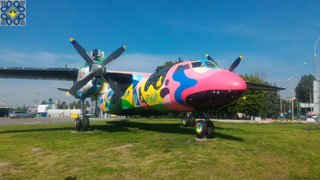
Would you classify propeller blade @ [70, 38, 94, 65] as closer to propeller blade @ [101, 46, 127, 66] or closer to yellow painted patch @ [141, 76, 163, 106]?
propeller blade @ [101, 46, 127, 66]

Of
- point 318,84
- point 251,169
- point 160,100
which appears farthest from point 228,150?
point 318,84

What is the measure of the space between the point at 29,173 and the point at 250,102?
42.8 meters

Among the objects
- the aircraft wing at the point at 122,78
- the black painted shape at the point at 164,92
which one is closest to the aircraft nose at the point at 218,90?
the black painted shape at the point at 164,92

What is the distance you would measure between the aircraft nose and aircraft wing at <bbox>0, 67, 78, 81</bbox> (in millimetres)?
11801

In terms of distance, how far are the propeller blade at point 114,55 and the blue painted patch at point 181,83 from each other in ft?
21.5

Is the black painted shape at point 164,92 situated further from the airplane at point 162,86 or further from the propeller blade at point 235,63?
the propeller blade at point 235,63

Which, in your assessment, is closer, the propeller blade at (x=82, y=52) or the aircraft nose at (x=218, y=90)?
the aircraft nose at (x=218, y=90)

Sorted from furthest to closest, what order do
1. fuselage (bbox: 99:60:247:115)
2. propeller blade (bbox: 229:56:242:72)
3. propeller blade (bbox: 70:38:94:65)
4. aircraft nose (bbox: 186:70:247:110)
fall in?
propeller blade (bbox: 70:38:94:65) → propeller blade (bbox: 229:56:242:72) → fuselage (bbox: 99:60:247:115) → aircraft nose (bbox: 186:70:247:110)

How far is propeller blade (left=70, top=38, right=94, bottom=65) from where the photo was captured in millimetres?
15845

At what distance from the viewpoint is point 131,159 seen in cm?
→ 714

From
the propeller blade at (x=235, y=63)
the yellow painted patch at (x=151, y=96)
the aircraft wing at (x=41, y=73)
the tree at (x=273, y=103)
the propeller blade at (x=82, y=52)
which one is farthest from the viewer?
the tree at (x=273, y=103)

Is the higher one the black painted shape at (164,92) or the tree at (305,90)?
the tree at (305,90)

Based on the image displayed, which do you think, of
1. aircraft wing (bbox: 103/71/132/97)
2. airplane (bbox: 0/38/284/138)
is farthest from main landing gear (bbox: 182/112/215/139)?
aircraft wing (bbox: 103/71/132/97)

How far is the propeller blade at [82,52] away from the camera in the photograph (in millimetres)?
15845
